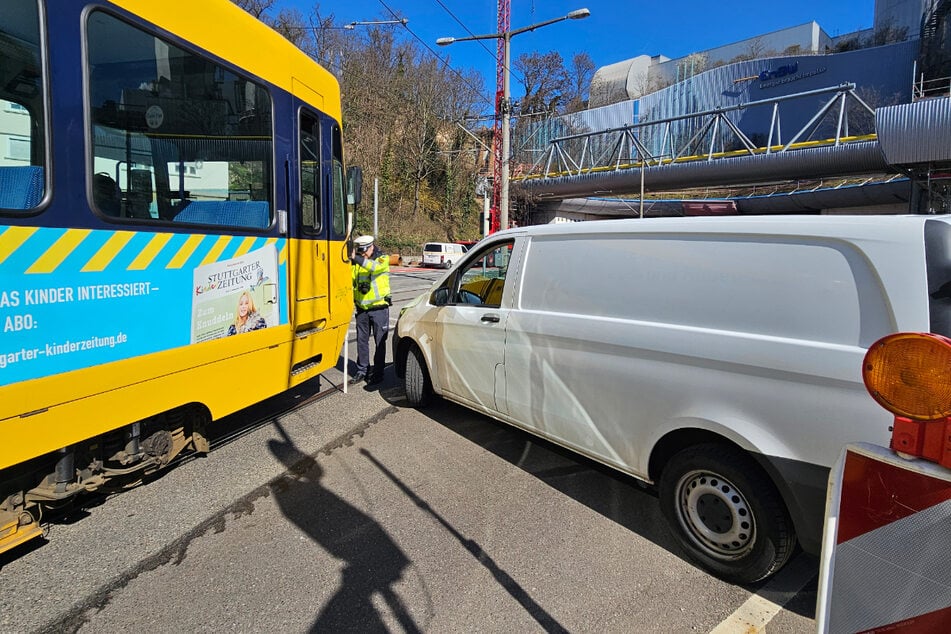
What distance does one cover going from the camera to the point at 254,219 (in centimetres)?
395

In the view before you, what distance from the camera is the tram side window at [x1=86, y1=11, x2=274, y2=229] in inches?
110

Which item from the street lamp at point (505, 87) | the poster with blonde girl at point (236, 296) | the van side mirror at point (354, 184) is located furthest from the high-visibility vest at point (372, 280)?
the street lamp at point (505, 87)

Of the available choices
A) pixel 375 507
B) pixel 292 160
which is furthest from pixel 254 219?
pixel 375 507

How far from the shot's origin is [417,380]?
18.0 ft

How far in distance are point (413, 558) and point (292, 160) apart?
3.30 metres

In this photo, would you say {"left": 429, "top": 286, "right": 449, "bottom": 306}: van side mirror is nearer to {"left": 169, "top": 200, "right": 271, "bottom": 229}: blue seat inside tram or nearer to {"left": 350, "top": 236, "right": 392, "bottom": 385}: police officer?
{"left": 350, "top": 236, "right": 392, "bottom": 385}: police officer

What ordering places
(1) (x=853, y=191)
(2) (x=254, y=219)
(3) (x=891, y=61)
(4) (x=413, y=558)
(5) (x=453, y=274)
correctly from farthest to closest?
(3) (x=891, y=61) → (1) (x=853, y=191) → (5) (x=453, y=274) → (2) (x=254, y=219) → (4) (x=413, y=558)

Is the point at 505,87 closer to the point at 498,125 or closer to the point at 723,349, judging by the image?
the point at 498,125

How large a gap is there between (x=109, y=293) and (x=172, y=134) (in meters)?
1.11

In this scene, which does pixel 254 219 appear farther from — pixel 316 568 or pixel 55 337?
pixel 316 568

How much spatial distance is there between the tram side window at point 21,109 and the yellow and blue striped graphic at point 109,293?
20 centimetres

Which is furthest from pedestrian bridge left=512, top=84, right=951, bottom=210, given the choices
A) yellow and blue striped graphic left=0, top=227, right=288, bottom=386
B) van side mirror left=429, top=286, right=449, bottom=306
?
yellow and blue striped graphic left=0, top=227, right=288, bottom=386

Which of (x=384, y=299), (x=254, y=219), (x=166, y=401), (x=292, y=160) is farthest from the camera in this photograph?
(x=384, y=299)

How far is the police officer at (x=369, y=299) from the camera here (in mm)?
6348
